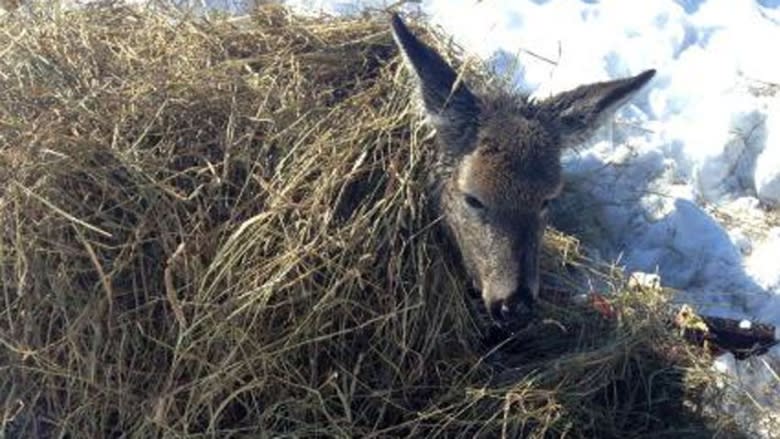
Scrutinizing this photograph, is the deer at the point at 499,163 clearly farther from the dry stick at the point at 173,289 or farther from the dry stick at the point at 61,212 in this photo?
the dry stick at the point at 61,212

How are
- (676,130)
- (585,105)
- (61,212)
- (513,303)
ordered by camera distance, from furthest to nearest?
(676,130)
(585,105)
(513,303)
(61,212)

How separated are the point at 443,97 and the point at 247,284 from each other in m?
1.18

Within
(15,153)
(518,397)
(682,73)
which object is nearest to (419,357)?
(518,397)

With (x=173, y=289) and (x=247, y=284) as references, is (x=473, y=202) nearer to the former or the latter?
(x=247, y=284)

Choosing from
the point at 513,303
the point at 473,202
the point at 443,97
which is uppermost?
the point at 443,97

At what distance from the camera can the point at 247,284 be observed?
13.7 ft

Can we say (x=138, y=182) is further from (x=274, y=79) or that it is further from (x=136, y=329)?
(x=274, y=79)

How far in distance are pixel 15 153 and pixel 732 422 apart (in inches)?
127

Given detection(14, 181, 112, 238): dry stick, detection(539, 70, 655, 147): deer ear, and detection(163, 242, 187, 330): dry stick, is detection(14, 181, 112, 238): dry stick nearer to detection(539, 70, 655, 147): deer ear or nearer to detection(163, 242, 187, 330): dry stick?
detection(163, 242, 187, 330): dry stick

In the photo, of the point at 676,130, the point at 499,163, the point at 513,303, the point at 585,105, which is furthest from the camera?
the point at 676,130

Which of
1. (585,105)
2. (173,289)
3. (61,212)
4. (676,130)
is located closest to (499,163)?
(585,105)

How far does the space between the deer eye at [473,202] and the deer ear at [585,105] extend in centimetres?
59

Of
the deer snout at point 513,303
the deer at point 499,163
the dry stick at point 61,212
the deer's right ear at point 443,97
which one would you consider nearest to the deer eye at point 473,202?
the deer at point 499,163

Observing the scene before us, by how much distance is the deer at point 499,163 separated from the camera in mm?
4277
